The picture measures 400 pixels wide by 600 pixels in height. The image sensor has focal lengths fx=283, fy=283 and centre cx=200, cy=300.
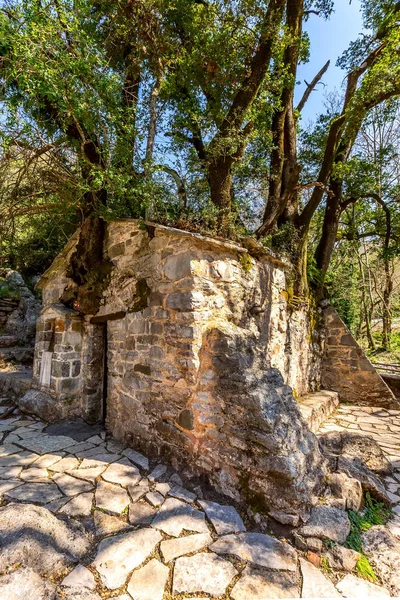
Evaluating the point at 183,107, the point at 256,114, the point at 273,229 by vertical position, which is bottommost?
the point at 273,229

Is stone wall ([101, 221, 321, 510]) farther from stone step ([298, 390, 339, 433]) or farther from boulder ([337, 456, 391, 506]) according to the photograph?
stone step ([298, 390, 339, 433])

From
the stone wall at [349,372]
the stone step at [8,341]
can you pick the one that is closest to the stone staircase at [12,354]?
the stone step at [8,341]

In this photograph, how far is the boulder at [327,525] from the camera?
90.7 inches

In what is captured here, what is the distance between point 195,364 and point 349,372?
533 cm

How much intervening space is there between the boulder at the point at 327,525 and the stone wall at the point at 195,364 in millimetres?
134

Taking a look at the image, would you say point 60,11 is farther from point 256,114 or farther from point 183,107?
point 256,114

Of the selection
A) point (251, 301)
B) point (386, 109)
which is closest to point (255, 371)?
point (251, 301)

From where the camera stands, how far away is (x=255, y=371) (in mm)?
2986

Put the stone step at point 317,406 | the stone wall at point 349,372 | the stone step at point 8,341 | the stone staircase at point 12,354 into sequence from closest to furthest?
the stone step at point 317,406 → the stone wall at point 349,372 → the stone staircase at point 12,354 → the stone step at point 8,341

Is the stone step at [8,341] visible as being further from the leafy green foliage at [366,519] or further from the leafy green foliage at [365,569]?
the leafy green foliage at [365,569]

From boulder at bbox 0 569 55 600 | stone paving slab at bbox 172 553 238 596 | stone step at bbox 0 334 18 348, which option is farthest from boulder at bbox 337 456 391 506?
stone step at bbox 0 334 18 348

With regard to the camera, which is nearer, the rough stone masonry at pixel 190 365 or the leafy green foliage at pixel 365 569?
the leafy green foliage at pixel 365 569

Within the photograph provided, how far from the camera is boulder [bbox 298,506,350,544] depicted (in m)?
2.30

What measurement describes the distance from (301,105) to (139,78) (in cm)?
430
